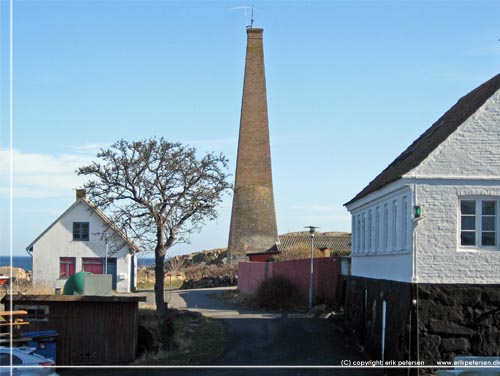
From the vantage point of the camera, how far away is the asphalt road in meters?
25.3

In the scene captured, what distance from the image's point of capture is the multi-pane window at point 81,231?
58875 mm

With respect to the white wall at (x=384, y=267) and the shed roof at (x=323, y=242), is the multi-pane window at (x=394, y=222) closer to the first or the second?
the white wall at (x=384, y=267)

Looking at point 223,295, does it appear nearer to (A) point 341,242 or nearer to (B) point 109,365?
(A) point 341,242

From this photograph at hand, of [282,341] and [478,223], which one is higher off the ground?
[478,223]

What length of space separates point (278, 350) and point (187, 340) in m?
3.57

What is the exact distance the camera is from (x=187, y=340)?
100ft

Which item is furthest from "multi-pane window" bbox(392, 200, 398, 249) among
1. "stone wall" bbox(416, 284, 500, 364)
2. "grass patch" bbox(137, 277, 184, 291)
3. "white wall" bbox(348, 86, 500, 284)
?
"grass patch" bbox(137, 277, 184, 291)

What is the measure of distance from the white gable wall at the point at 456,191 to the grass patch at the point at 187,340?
29.0 ft

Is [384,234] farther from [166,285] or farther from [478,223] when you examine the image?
[166,285]

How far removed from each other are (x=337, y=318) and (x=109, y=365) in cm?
1253

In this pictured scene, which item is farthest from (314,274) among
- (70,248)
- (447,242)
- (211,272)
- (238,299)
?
(211,272)

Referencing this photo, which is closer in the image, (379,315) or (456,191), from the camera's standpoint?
(456,191)

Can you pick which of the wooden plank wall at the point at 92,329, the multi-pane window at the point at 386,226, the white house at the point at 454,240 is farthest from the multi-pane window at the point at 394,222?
the wooden plank wall at the point at 92,329

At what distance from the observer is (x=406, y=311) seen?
2250 centimetres
